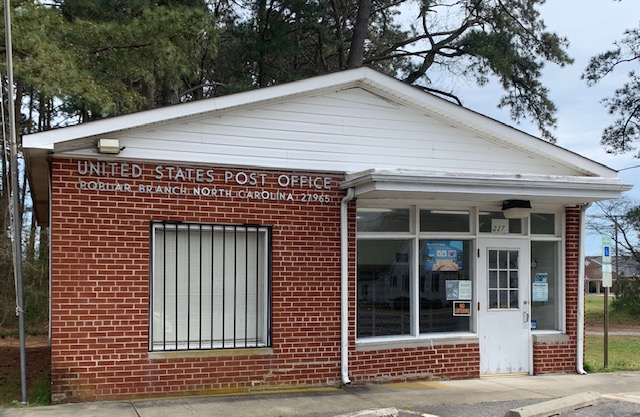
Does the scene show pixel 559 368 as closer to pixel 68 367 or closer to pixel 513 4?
pixel 68 367

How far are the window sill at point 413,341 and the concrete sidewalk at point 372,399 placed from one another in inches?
20.9

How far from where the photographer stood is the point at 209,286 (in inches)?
348

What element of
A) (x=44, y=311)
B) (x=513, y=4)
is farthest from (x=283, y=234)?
(x=513, y=4)

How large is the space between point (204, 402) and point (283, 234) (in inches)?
94.0

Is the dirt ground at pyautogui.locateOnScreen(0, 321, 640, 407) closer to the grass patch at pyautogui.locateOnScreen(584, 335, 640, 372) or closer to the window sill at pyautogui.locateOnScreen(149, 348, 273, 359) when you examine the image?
the window sill at pyautogui.locateOnScreen(149, 348, 273, 359)

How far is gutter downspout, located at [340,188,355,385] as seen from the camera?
9242 mm

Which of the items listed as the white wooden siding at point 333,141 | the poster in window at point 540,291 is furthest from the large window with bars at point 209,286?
the poster in window at point 540,291

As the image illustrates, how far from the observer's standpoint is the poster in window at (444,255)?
10102 millimetres

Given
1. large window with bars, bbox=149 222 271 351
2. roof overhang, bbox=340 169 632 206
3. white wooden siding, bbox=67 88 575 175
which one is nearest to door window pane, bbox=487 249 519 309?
roof overhang, bbox=340 169 632 206

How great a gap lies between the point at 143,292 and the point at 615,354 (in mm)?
11127

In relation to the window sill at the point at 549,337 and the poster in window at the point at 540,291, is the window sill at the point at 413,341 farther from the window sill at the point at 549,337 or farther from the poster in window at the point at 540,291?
the poster in window at the point at 540,291

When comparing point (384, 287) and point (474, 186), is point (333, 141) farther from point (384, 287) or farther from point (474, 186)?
point (384, 287)

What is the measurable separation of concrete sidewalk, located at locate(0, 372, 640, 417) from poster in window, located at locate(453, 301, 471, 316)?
3.25 ft

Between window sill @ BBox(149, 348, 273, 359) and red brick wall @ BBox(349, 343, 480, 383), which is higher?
window sill @ BBox(149, 348, 273, 359)
